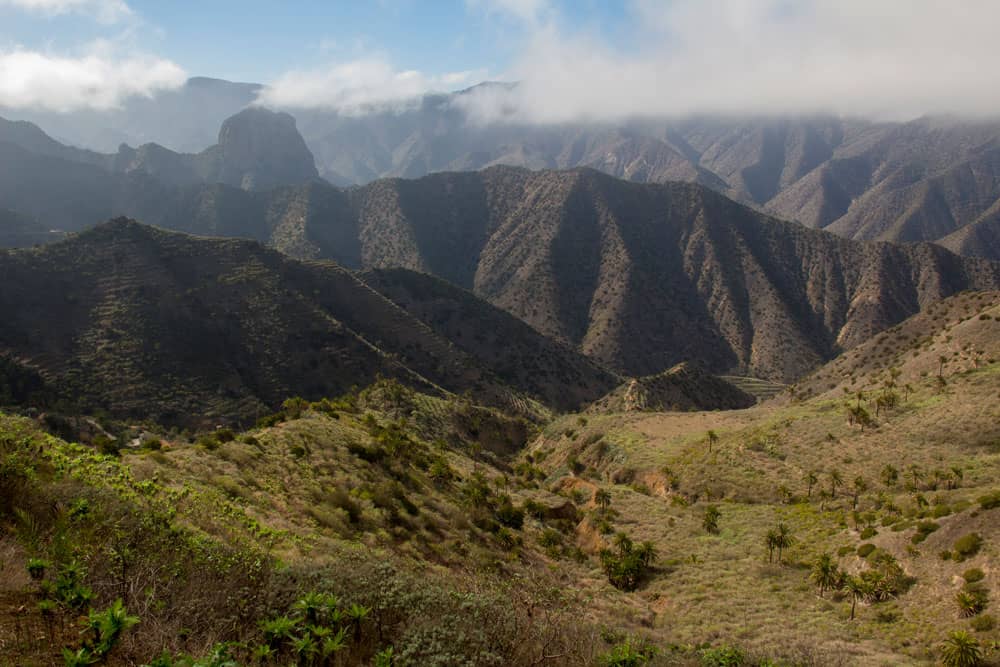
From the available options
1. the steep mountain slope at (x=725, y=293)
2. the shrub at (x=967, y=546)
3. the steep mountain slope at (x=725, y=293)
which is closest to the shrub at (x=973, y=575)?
the shrub at (x=967, y=546)

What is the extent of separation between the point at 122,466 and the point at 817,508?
38421 mm

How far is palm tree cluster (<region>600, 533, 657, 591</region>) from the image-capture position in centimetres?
2723

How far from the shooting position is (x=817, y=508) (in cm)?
3403

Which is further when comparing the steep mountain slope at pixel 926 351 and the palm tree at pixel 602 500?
the steep mountain slope at pixel 926 351

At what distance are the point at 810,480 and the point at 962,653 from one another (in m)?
21.8

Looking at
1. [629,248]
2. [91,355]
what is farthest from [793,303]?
Result: [91,355]

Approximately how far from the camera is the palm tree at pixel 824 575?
952 inches

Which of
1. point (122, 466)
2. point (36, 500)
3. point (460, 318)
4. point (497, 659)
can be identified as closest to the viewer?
point (497, 659)

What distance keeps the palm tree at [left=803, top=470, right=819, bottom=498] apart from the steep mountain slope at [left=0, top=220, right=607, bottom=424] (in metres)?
56.9

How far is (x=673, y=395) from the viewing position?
86.2 meters

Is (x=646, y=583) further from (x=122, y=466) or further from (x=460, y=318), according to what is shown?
(x=460, y=318)

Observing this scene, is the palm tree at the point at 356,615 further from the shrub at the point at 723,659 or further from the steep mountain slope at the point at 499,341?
the steep mountain slope at the point at 499,341

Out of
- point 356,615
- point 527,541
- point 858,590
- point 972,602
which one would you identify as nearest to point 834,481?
point 858,590

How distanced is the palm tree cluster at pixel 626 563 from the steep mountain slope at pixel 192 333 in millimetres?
52963
